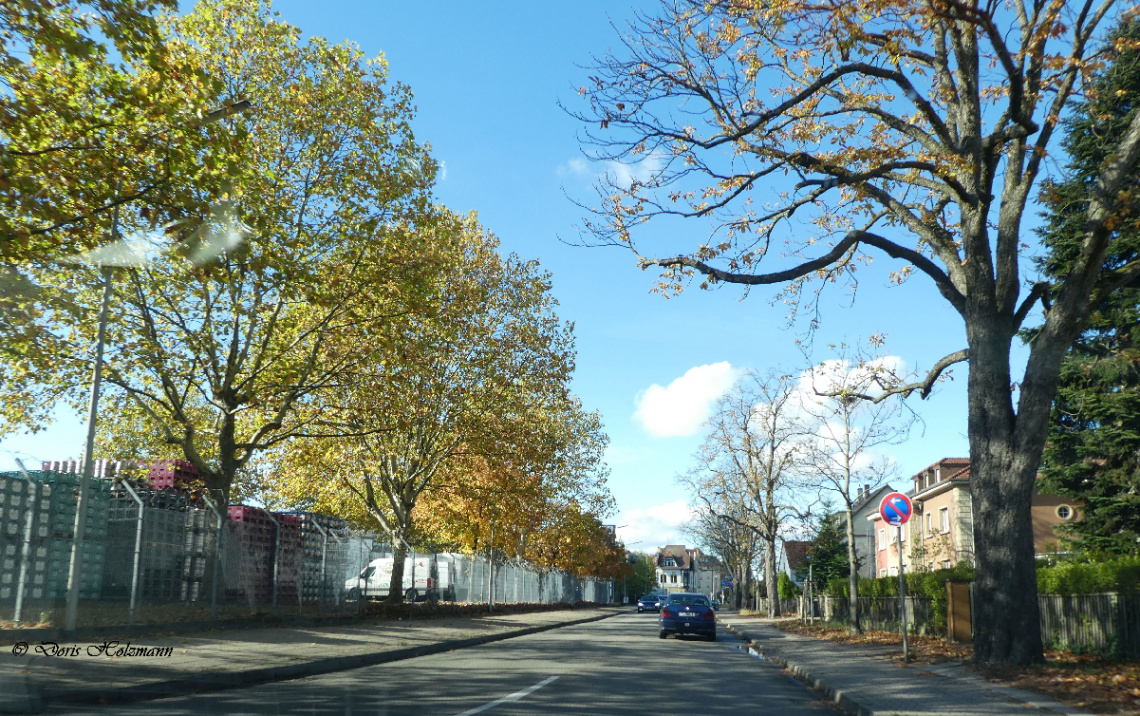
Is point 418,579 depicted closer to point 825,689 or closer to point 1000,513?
point 825,689

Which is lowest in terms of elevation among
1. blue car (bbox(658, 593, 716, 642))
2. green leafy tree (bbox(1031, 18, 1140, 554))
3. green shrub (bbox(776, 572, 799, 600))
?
green shrub (bbox(776, 572, 799, 600))

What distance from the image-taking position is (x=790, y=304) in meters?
16.4

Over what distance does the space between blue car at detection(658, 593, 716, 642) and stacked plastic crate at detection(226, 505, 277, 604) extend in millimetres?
12161

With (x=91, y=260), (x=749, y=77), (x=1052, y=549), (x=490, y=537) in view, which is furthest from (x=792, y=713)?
(x=490, y=537)

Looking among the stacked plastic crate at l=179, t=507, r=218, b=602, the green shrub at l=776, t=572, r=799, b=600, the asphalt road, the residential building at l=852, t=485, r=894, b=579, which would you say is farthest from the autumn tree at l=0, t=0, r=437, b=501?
the residential building at l=852, t=485, r=894, b=579

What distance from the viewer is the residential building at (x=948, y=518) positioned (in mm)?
40312

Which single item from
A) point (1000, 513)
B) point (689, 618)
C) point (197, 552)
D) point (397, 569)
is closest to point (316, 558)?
point (197, 552)

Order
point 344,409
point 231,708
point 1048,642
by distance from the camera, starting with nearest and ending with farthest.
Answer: point 231,708 < point 1048,642 < point 344,409

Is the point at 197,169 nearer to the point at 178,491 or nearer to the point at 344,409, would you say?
the point at 344,409

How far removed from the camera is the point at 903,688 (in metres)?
11.7

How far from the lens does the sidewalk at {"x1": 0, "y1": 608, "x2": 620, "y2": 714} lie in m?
9.43

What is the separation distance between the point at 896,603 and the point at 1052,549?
23.3 ft

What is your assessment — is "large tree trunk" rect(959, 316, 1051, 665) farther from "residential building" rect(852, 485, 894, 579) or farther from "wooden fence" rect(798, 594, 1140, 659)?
"residential building" rect(852, 485, 894, 579)

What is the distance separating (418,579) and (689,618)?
2009 centimetres
